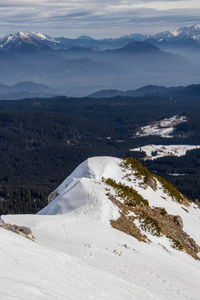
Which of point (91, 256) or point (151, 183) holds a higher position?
point (91, 256)

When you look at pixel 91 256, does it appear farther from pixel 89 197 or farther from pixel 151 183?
pixel 151 183

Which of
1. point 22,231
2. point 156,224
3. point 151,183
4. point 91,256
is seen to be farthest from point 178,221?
point 22,231

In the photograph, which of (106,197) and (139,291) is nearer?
(139,291)

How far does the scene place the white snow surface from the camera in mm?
21250

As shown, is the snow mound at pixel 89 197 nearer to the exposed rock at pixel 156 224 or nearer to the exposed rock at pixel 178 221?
the exposed rock at pixel 156 224

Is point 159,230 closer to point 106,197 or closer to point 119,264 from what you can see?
point 106,197

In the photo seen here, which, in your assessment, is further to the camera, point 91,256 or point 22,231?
point 22,231

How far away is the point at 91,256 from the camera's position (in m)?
29.3

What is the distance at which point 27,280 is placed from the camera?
20.5m

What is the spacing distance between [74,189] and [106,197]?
132 inches

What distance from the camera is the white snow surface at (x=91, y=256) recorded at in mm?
21250

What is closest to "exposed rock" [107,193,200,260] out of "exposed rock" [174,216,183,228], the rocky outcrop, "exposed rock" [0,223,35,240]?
"exposed rock" [174,216,183,228]

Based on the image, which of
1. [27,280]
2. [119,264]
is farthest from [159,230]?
[27,280]

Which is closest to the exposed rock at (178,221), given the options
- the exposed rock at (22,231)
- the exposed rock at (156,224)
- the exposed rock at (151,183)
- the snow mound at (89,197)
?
the exposed rock at (156,224)
